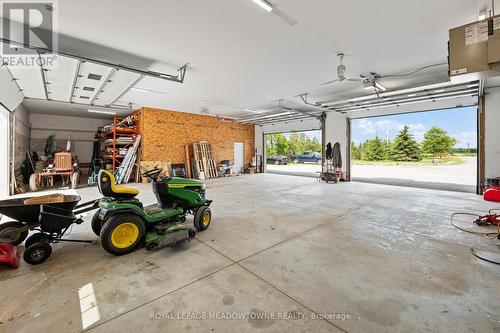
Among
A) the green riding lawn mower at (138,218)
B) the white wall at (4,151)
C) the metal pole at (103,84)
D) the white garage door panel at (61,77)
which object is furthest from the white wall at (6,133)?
the green riding lawn mower at (138,218)

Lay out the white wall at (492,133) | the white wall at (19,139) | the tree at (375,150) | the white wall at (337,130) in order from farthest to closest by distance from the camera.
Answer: the tree at (375,150) → the white wall at (337,130) → the white wall at (19,139) → the white wall at (492,133)

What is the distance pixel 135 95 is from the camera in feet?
23.3

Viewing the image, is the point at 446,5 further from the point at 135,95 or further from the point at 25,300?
the point at 135,95

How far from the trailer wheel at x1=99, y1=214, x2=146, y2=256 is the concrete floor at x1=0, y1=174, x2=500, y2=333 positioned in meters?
0.14

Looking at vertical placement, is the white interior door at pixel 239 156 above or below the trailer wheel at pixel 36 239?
above

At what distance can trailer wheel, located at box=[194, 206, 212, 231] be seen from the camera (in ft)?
10.9

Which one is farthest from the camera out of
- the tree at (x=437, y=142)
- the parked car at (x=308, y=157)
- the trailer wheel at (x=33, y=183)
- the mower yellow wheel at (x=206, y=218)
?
the tree at (x=437, y=142)

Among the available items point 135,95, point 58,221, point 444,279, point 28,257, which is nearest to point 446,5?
point 444,279

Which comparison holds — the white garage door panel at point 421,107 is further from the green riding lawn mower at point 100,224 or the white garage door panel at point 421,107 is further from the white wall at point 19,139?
the white wall at point 19,139

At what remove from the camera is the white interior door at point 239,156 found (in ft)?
41.8

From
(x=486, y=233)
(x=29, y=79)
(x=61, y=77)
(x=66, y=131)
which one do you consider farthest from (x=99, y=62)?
(x=66, y=131)

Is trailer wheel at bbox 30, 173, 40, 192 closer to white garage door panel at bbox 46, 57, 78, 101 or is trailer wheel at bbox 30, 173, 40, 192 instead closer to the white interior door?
white garage door panel at bbox 46, 57, 78, 101

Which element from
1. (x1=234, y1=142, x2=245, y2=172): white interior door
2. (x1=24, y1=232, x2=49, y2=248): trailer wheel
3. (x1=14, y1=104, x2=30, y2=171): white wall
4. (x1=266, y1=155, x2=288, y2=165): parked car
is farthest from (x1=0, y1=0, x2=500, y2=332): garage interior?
(x1=266, y1=155, x2=288, y2=165): parked car

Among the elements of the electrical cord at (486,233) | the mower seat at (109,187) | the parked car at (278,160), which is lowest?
the electrical cord at (486,233)
